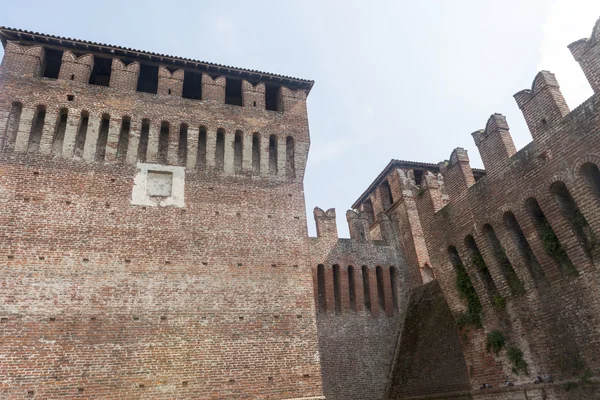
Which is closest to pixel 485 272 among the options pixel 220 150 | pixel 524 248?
pixel 524 248

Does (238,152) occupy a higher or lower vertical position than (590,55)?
higher

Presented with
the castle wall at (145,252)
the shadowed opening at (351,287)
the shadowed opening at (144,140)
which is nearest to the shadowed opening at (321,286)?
the shadowed opening at (351,287)

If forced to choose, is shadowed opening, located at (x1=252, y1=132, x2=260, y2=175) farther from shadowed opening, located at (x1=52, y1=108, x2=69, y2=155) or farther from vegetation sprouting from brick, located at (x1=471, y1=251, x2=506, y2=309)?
vegetation sprouting from brick, located at (x1=471, y1=251, x2=506, y2=309)

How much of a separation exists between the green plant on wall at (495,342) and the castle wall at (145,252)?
530 cm

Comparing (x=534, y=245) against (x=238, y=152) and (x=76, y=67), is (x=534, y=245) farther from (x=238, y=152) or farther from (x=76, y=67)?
(x=76, y=67)

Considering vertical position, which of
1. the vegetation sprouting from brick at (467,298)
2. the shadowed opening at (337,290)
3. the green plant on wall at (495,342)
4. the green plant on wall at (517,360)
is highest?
the shadowed opening at (337,290)

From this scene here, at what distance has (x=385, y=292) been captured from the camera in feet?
65.5

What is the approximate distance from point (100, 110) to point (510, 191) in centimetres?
1260

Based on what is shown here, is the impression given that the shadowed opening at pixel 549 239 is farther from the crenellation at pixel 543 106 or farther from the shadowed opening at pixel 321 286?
the shadowed opening at pixel 321 286

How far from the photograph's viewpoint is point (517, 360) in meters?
11.5

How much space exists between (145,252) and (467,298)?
1002 centimetres

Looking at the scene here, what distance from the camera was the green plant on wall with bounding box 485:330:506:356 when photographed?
12.1 meters

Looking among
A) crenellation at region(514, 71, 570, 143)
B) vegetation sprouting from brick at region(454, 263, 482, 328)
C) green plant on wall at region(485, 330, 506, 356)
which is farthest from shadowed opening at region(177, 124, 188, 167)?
green plant on wall at region(485, 330, 506, 356)

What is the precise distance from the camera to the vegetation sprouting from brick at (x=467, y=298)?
13.1 m
